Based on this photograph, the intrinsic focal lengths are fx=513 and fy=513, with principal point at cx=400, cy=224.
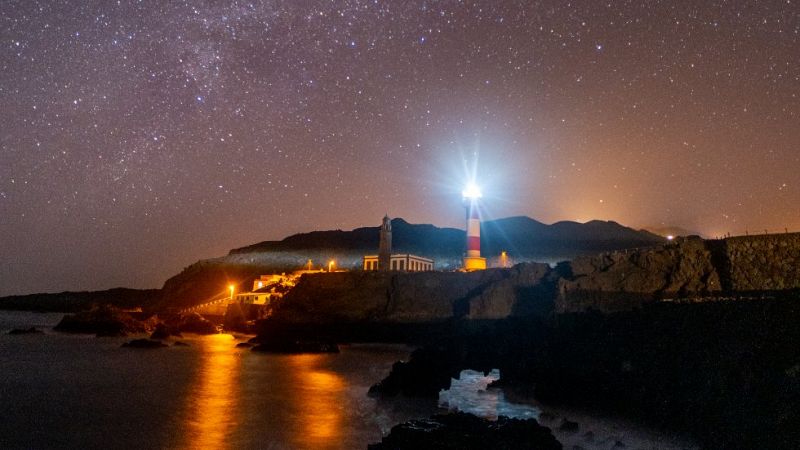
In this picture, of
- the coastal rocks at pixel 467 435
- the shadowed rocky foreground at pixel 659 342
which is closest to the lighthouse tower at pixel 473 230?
the shadowed rocky foreground at pixel 659 342

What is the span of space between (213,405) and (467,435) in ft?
39.7

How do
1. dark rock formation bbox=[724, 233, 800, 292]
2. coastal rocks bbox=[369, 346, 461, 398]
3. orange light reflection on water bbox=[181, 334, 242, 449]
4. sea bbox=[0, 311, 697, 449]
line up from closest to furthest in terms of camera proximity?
sea bbox=[0, 311, 697, 449]
orange light reflection on water bbox=[181, 334, 242, 449]
coastal rocks bbox=[369, 346, 461, 398]
dark rock formation bbox=[724, 233, 800, 292]

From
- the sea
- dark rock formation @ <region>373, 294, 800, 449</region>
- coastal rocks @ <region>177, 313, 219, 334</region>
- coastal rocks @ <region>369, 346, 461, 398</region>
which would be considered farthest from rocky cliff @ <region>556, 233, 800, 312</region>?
coastal rocks @ <region>177, 313, 219, 334</region>

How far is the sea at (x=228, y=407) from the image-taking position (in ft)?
36.8

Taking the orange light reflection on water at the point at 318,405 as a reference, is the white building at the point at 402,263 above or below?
above

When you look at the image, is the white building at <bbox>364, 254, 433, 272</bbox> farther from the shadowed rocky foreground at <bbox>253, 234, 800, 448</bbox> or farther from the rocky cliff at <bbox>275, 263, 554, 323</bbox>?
the shadowed rocky foreground at <bbox>253, 234, 800, 448</bbox>

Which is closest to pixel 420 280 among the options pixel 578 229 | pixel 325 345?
pixel 325 345

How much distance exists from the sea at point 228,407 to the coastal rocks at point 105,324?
21354 millimetres

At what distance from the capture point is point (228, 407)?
1568 cm

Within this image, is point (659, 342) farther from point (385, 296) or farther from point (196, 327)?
point (196, 327)

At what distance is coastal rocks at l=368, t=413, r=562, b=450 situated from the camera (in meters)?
6.22

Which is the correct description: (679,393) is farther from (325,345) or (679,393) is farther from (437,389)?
(325,345)

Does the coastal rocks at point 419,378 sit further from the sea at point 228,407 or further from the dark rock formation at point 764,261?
the dark rock formation at point 764,261

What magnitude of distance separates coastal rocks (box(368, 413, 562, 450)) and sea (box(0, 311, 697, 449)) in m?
3.92
